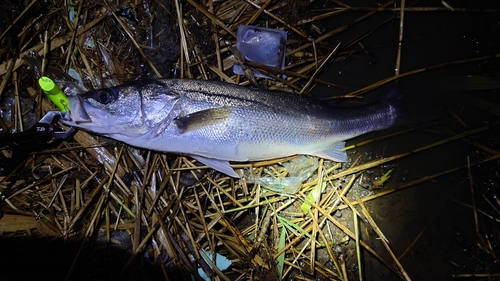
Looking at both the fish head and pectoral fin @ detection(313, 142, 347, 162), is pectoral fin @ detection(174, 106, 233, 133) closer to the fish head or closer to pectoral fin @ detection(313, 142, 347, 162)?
the fish head

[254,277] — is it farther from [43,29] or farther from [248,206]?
[43,29]

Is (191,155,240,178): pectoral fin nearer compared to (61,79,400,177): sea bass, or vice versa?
(61,79,400,177): sea bass

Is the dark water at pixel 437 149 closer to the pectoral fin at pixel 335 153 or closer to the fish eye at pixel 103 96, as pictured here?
the pectoral fin at pixel 335 153

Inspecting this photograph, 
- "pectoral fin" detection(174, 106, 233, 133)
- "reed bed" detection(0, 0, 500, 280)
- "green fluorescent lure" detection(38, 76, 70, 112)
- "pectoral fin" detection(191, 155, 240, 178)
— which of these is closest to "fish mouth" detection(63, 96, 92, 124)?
"green fluorescent lure" detection(38, 76, 70, 112)

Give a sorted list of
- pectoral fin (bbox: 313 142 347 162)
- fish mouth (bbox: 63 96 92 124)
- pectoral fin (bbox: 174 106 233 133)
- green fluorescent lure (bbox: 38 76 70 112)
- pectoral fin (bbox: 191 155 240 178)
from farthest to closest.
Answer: pectoral fin (bbox: 313 142 347 162) < pectoral fin (bbox: 191 155 240 178) < pectoral fin (bbox: 174 106 233 133) < fish mouth (bbox: 63 96 92 124) < green fluorescent lure (bbox: 38 76 70 112)

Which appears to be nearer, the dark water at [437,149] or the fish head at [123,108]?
the fish head at [123,108]

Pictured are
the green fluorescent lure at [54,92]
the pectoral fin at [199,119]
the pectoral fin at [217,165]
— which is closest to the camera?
the green fluorescent lure at [54,92]

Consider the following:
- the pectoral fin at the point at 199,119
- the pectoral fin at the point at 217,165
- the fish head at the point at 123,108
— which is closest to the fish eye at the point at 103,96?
the fish head at the point at 123,108
